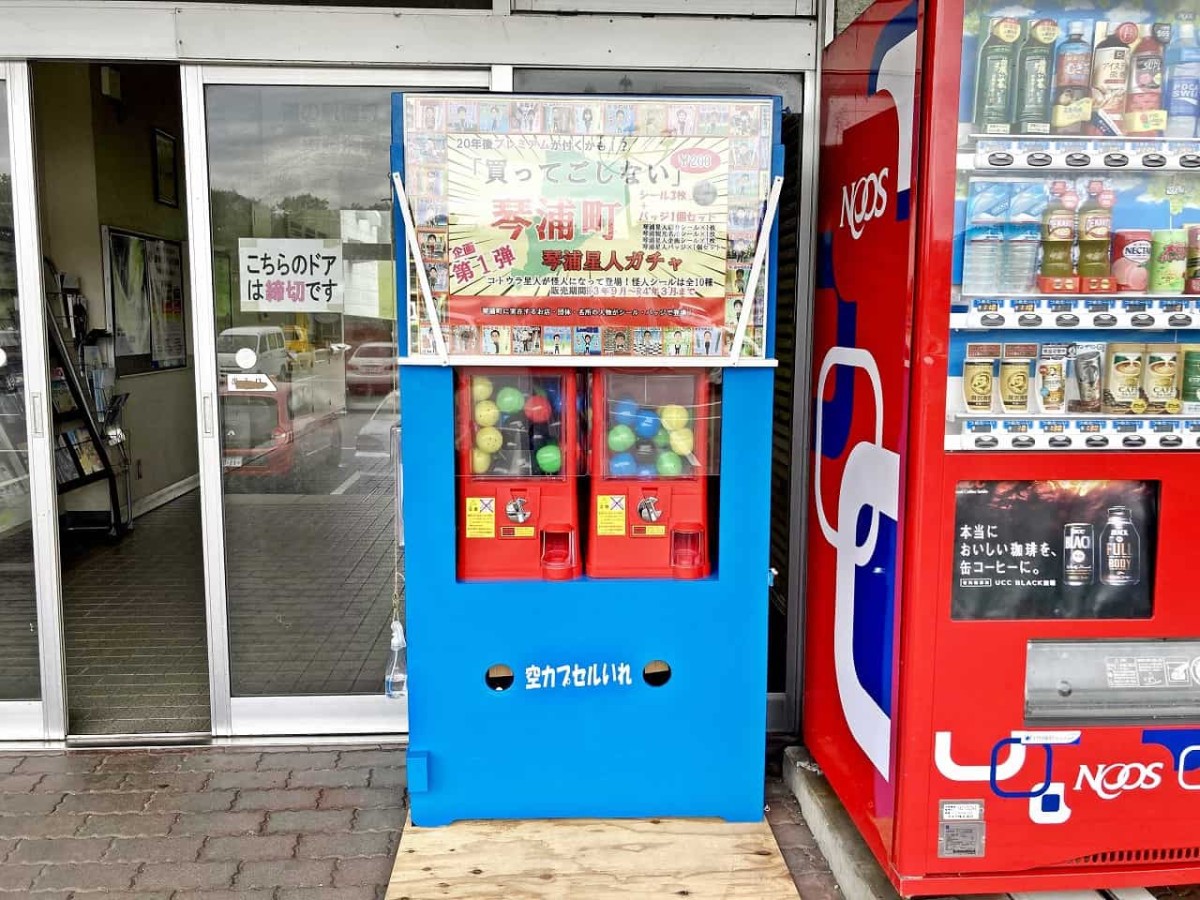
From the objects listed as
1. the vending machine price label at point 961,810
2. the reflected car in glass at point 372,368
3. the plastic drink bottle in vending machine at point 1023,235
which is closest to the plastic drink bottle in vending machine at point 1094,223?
the plastic drink bottle in vending machine at point 1023,235

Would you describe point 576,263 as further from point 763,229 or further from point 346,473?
point 346,473

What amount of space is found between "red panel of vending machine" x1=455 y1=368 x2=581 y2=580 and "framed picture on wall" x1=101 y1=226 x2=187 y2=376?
18.5 feet

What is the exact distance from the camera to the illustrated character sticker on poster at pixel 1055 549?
2527 mm

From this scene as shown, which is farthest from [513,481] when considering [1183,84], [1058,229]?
[1183,84]

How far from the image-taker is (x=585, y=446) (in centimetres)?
311

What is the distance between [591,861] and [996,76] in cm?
247

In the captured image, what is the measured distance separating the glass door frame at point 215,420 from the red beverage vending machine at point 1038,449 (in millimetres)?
1787

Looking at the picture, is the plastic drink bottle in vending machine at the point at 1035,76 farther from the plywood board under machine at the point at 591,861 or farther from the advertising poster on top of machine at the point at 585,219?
the plywood board under machine at the point at 591,861

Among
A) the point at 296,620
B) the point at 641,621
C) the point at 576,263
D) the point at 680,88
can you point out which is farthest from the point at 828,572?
the point at 296,620

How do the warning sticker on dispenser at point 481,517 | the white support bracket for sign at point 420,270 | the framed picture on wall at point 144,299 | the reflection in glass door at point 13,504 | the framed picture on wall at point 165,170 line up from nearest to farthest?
1. the white support bracket for sign at point 420,270
2. the warning sticker on dispenser at point 481,517
3. the reflection in glass door at point 13,504
4. the framed picture on wall at point 144,299
5. the framed picture on wall at point 165,170

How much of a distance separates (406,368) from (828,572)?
1525 mm

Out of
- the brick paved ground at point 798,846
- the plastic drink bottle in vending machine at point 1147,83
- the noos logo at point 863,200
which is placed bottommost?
the brick paved ground at point 798,846

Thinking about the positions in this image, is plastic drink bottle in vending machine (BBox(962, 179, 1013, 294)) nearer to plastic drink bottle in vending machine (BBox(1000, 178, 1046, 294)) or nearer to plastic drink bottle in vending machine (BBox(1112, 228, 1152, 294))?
plastic drink bottle in vending machine (BBox(1000, 178, 1046, 294))

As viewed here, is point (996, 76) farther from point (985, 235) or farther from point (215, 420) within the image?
point (215, 420)
